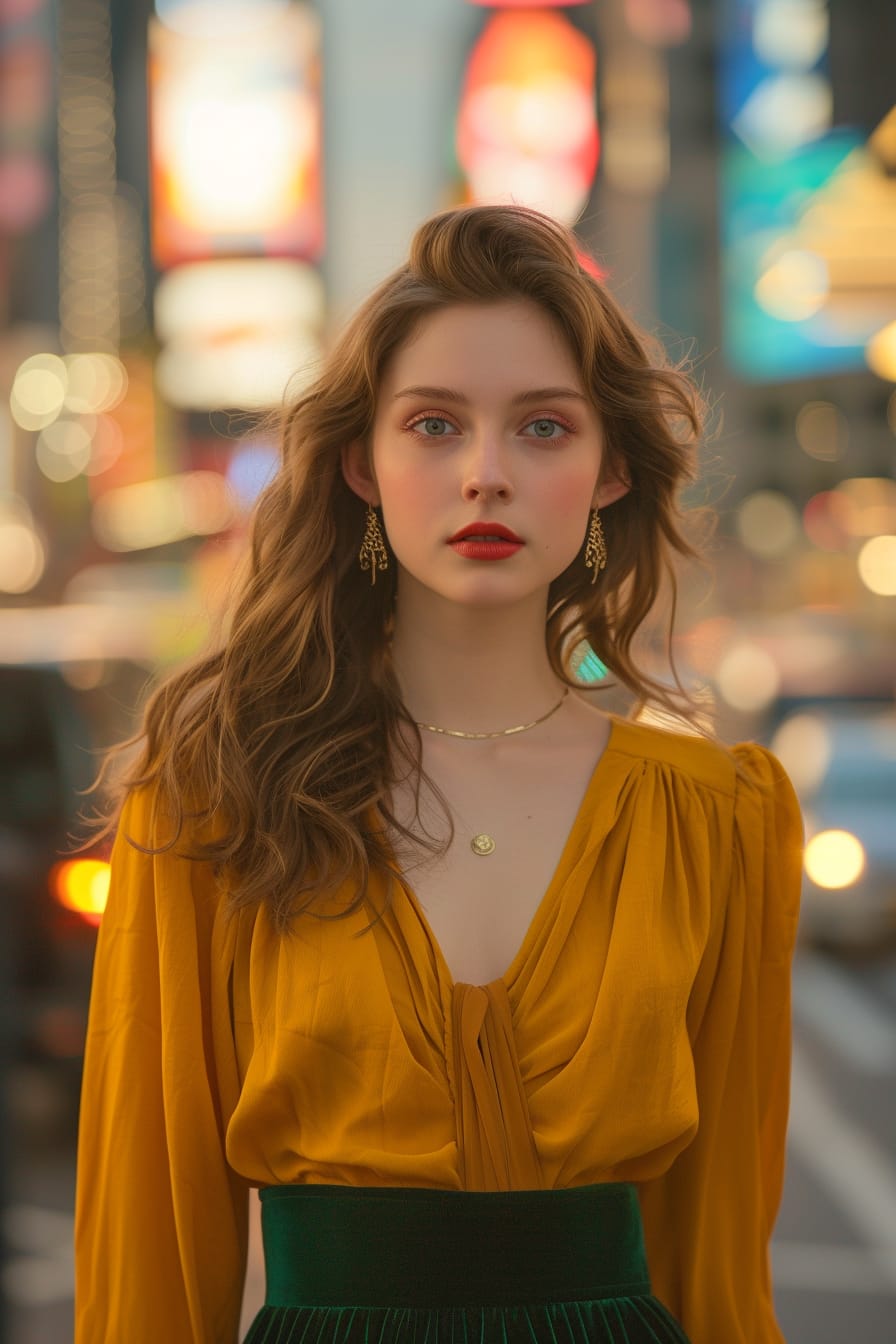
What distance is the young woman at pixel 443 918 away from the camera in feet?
7.38

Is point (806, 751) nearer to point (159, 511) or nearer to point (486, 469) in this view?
point (486, 469)

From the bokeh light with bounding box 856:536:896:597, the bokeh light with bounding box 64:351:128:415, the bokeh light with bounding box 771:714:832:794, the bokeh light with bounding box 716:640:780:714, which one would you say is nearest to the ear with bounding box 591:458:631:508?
the bokeh light with bounding box 771:714:832:794

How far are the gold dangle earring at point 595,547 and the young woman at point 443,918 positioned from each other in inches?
0.7

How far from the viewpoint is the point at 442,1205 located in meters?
2.22

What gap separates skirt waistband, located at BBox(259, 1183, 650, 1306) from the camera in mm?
2215

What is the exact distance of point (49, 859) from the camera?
247 inches

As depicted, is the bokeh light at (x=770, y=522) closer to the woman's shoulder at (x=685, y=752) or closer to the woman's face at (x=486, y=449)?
the woman's shoulder at (x=685, y=752)

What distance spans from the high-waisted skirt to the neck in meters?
0.67

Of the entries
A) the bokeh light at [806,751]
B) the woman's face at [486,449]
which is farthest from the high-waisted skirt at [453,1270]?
the bokeh light at [806,751]

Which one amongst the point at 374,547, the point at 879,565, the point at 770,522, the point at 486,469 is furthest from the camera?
the point at 770,522

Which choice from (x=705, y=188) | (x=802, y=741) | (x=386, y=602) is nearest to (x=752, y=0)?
(x=802, y=741)

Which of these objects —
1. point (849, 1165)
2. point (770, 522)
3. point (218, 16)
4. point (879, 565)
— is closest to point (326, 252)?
point (218, 16)

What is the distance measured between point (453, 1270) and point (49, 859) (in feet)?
14.0

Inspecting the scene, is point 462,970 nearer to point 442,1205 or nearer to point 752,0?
point 442,1205
